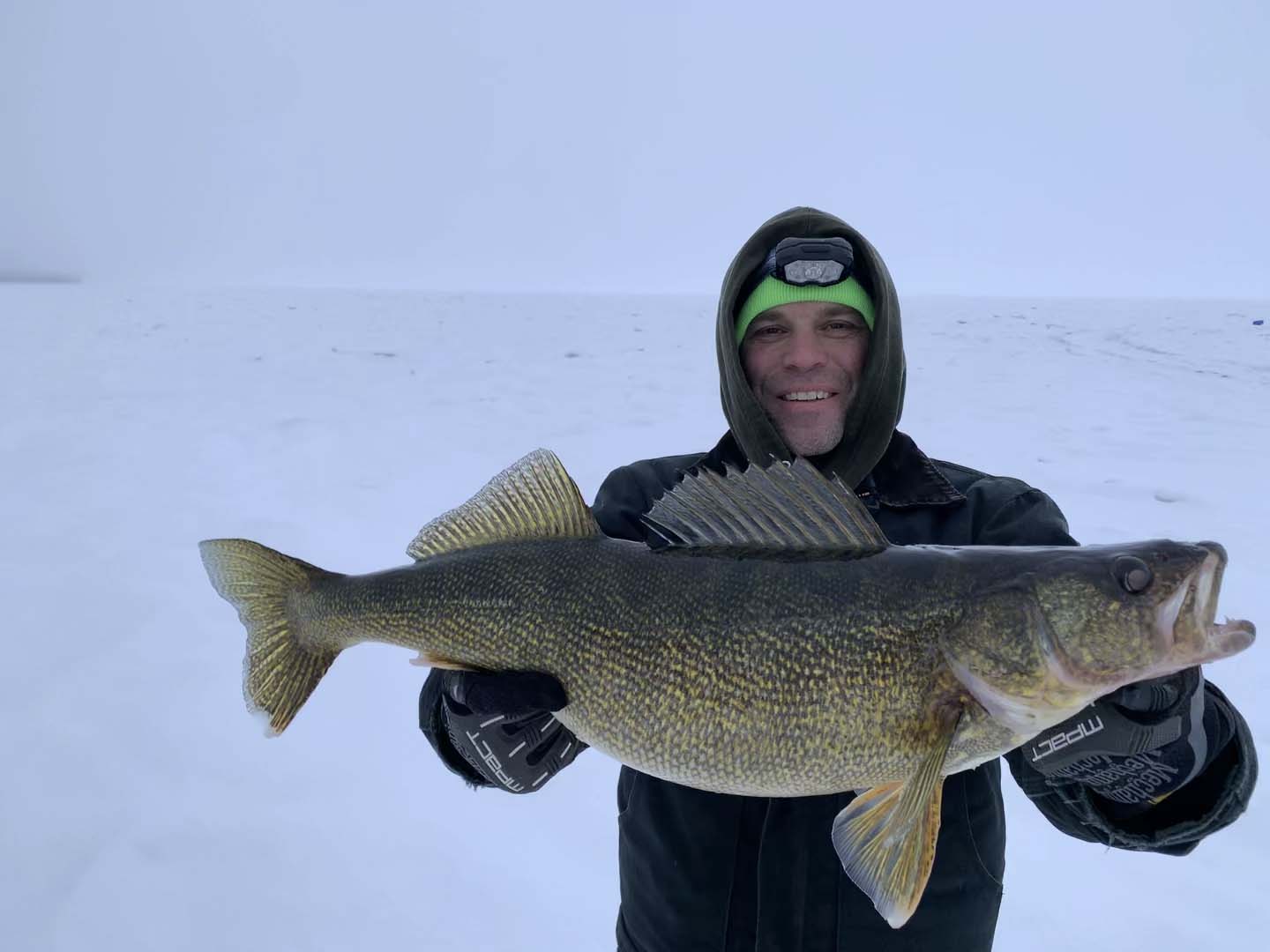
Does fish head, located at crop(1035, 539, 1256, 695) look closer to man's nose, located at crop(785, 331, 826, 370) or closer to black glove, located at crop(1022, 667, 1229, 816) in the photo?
black glove, located at crop(1022, 667, 1229, 816)

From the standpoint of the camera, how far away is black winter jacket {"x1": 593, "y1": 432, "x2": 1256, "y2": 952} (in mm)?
1643

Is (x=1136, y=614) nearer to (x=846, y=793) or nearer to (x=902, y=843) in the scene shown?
(x=902, y=843)

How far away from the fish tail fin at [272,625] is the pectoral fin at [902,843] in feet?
4.42

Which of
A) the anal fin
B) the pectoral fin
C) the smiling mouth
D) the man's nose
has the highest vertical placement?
the man's nose

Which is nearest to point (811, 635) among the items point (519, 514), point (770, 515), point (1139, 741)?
point (770, 515)

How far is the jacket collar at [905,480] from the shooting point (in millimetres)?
2020

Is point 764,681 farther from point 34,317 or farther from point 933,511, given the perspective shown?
point 34,317

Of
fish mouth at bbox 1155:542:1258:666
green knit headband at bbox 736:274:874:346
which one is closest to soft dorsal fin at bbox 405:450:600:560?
green knit headband at bbox 736:274:874:346

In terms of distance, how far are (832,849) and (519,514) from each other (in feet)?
3.55

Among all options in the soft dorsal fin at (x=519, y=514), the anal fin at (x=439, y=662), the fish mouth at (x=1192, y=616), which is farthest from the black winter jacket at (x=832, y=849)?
the soft dorsal fin at (x=519, y=514)

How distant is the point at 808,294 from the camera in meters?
2.34

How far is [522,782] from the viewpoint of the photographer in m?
1.94

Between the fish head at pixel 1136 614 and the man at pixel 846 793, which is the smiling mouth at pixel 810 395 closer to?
the man at pixel 846 793

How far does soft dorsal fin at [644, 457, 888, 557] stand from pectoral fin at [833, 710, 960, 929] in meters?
0.43
